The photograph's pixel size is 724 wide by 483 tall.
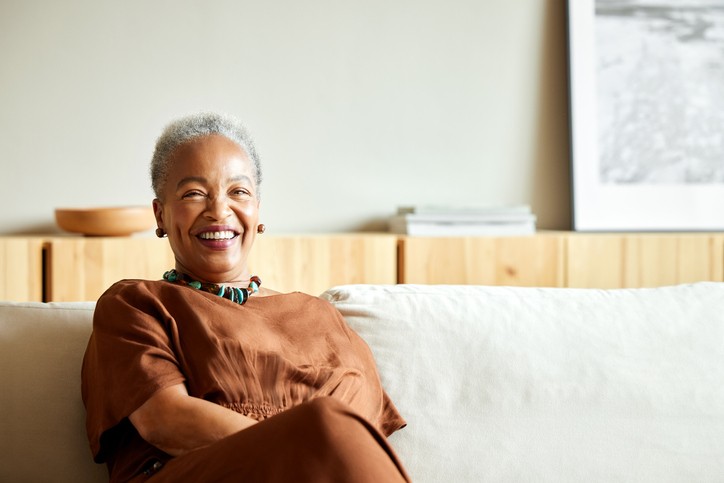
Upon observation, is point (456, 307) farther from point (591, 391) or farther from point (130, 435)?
point (130, 435)

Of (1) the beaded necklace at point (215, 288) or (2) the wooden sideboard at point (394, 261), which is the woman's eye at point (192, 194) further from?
(2) the wooden sideboard at point (394, 261)

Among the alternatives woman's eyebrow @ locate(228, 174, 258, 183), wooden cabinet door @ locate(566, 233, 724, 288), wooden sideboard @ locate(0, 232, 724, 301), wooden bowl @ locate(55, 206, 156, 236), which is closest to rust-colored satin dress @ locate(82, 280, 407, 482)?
woman's eyebrow @ locate(228, 174, 258, 183)

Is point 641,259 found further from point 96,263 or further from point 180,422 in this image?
point 180,422

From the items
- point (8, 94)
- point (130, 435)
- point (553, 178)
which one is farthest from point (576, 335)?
point (8, 94)

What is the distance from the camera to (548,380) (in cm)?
183

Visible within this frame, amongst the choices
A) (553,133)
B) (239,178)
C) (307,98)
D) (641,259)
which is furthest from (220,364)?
(553,133)

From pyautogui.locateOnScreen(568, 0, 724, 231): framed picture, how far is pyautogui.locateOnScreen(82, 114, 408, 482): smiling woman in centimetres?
159

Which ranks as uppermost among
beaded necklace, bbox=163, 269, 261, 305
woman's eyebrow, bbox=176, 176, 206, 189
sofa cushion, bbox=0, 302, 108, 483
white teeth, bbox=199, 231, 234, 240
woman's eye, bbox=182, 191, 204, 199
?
woman's eyebrow, bbox=176, 176, 206, 189

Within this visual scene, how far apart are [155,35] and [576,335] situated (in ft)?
5.83

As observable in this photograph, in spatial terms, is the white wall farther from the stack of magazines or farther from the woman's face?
Answer: the woman's face

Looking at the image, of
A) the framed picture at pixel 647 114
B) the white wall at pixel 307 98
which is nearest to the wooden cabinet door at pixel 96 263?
the white wall at pixel 307 98

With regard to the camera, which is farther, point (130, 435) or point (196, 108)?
point (196, 108)

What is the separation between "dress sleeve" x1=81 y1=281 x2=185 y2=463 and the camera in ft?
4.69

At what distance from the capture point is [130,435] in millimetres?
1530
